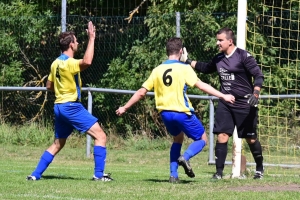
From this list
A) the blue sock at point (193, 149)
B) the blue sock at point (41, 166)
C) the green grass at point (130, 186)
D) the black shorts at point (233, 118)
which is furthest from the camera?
the black shorts at point (233, 118)

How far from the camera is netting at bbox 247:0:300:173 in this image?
50.3ft

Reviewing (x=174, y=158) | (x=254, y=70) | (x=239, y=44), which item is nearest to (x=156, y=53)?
(x=239, y=44)

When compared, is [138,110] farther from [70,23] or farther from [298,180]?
[298,180]

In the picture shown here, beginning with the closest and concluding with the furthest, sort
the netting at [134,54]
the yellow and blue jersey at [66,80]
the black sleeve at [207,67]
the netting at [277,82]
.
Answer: the yellow and blue jersey at [66,80] → the black sleeve at [207,67] → the netting at [277,82] → the netting at [134,54]

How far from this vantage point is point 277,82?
56.0ft

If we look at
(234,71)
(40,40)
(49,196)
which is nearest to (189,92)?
(40,40)

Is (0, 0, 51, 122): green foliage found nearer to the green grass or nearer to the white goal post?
the green grass

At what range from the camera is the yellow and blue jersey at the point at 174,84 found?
32.8 feet

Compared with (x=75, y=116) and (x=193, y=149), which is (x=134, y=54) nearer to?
(x=75, y=116)

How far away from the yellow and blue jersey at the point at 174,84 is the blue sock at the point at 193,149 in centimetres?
42

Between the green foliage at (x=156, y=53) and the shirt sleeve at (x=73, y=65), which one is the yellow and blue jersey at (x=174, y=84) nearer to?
the shirt sleeve at (x=73, y=65)

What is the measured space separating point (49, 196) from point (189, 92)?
30.3 feet

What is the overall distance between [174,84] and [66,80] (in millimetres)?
1505

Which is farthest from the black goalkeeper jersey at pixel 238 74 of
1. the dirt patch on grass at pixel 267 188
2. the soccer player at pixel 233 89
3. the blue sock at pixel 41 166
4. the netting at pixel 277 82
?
the netting at pixel 277 82
